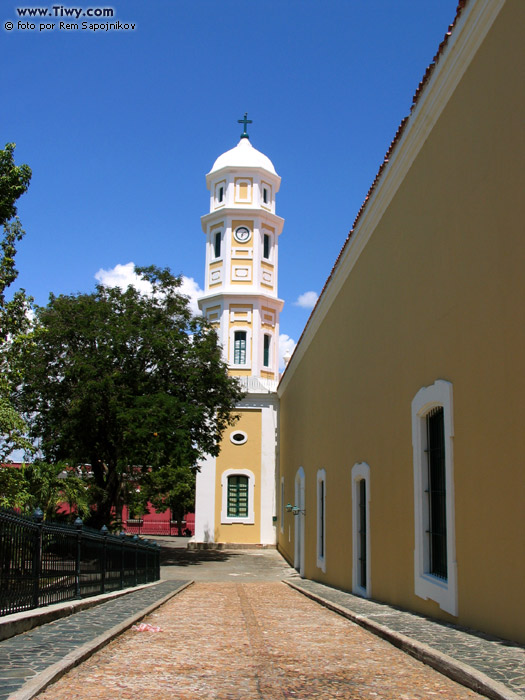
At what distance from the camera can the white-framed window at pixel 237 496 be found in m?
31.6

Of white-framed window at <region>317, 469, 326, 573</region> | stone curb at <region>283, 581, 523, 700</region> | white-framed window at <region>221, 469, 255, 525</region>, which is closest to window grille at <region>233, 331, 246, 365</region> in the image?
white-framed window at <region>221, 469, 255, 525</region>

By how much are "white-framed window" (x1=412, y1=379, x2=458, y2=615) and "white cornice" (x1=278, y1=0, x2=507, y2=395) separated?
3228 mm

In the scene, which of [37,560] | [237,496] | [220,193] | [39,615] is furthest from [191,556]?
[39,615]

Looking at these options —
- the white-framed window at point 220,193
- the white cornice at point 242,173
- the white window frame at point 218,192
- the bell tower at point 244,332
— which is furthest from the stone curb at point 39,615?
the white cornice at point 242,173

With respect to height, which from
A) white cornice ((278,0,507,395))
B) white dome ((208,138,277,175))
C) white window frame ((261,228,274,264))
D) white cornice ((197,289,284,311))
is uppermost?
white dome ((208,138,277,175))

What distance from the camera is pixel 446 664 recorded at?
5.15 m

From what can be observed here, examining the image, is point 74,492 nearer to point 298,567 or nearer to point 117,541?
point 117,541

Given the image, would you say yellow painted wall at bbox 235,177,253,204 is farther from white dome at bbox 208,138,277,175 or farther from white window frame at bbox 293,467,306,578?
white window frame at bbox 293,467,306,578

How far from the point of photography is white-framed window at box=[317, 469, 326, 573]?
1678cm

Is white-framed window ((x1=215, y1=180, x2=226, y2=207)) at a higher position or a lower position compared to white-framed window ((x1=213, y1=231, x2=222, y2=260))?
higher

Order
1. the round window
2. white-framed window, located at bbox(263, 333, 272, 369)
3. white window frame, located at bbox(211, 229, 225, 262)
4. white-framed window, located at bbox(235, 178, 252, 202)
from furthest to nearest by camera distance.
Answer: white-framed window, located at bbox(235, 178, 252, 202), white window frame, located at bbox(211, 229, 225, 262), white-framed window, located at bbox(263, 333, 272, 369), the round window

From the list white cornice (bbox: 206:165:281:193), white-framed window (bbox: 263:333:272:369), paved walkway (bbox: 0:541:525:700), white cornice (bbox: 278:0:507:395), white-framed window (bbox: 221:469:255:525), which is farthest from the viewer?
white cornice (bbox: 206:165:281:193)

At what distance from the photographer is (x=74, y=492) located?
1638cm

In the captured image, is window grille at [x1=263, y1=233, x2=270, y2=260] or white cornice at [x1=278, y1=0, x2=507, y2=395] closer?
white cornice at [x1=278, y1=0, x2=507, y2=395]
